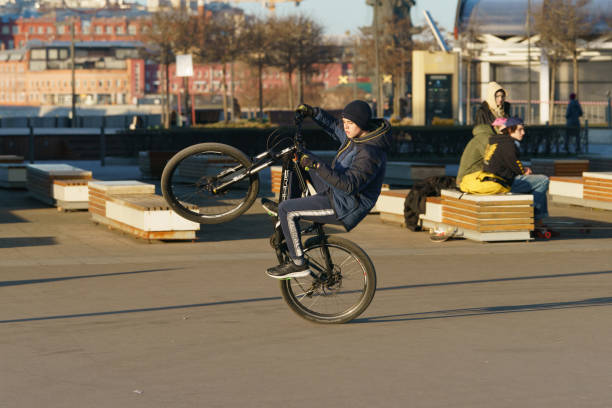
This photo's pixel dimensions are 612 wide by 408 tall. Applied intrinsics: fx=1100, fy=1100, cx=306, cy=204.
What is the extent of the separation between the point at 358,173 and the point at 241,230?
7.87m

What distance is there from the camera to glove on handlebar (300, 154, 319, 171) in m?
7.61

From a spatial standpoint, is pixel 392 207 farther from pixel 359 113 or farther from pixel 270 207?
pixel 359 113

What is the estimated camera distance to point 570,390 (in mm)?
6133

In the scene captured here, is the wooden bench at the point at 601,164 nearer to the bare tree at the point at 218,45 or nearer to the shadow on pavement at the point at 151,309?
the shadow on pavement at the point at 151,309

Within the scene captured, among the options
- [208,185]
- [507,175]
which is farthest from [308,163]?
[507,175]

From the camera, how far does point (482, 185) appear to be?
44.5 feet

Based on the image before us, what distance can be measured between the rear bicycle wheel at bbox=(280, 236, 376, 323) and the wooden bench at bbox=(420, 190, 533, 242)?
5590 millimetres

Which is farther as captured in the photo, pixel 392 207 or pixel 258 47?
A: pixel 258 47

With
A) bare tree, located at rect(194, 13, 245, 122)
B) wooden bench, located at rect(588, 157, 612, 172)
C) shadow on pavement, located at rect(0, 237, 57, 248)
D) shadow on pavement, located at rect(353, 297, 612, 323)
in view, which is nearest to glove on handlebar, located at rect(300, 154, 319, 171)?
shadow on pavement, located at rect(353, 297, 612, 323)

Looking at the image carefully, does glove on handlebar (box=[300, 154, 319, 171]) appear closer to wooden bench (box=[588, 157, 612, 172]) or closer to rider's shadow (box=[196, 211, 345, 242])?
rider's shadow (box=[196, 211, 345, 242])

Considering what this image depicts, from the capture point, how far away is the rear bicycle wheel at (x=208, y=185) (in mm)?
8383

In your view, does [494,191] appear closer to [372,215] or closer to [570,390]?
[372,215]

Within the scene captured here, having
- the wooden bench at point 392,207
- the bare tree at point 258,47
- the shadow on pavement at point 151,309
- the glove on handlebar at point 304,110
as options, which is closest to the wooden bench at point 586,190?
the wooden bench at point 392,207

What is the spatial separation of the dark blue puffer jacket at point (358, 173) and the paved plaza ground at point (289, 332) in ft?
2.97
